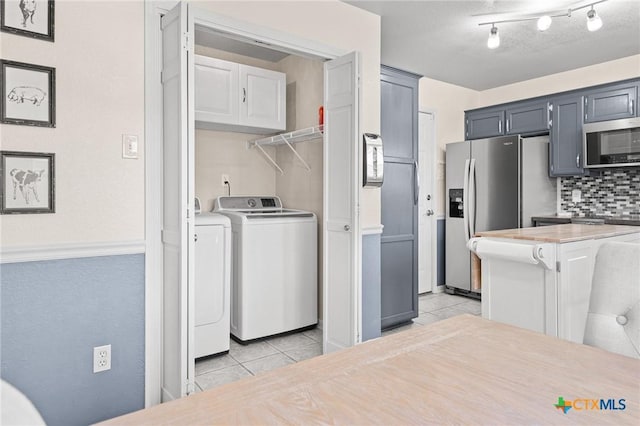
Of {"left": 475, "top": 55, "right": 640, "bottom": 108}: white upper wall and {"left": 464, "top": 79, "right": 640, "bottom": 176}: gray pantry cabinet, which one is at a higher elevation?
{"left": 475, "top": 55, "right": 640, "bottom": 108}: white upper wall

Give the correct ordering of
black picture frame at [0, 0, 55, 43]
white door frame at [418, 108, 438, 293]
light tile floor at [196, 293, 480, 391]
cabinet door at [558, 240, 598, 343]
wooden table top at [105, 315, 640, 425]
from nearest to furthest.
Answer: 1. wooden table top at [105, 315, 640, 425]
2. black picture frame at [0, 0, 55, 43]
3. cabinet door at [558, 240, 598, 343]
4. light tile floor at [196, 293, 480, 391]
5. white door frame at [418, 108, 438, 293]

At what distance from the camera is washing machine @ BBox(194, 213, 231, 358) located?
9.55 feet

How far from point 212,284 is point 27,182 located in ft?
4.72

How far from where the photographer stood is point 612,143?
3.93m

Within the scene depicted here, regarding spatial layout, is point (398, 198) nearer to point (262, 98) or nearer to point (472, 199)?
point (472, 199)

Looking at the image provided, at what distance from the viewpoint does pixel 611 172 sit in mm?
4273

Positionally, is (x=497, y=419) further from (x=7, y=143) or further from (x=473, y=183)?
(x=473, y=183)

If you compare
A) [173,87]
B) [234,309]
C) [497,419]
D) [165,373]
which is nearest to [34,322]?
[165,373]

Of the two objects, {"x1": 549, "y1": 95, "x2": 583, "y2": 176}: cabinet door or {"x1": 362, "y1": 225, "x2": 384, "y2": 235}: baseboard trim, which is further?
{"x1": 549, "y1": 95, "x2": 583, "y2": 176}: cabinet door

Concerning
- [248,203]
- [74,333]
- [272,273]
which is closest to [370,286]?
[272,273]

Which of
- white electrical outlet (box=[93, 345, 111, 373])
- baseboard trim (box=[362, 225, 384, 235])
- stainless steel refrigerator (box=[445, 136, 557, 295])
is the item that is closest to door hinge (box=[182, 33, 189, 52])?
white electrical outlet (box=[93, 345, 111, 373])

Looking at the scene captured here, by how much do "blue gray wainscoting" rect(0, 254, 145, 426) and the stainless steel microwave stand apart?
424 centimetres

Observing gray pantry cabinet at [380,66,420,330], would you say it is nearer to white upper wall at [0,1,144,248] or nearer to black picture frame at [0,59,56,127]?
white upper wall at [0,1,144,248]

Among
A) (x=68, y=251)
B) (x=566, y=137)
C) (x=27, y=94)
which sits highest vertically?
(x=566, y=137)
